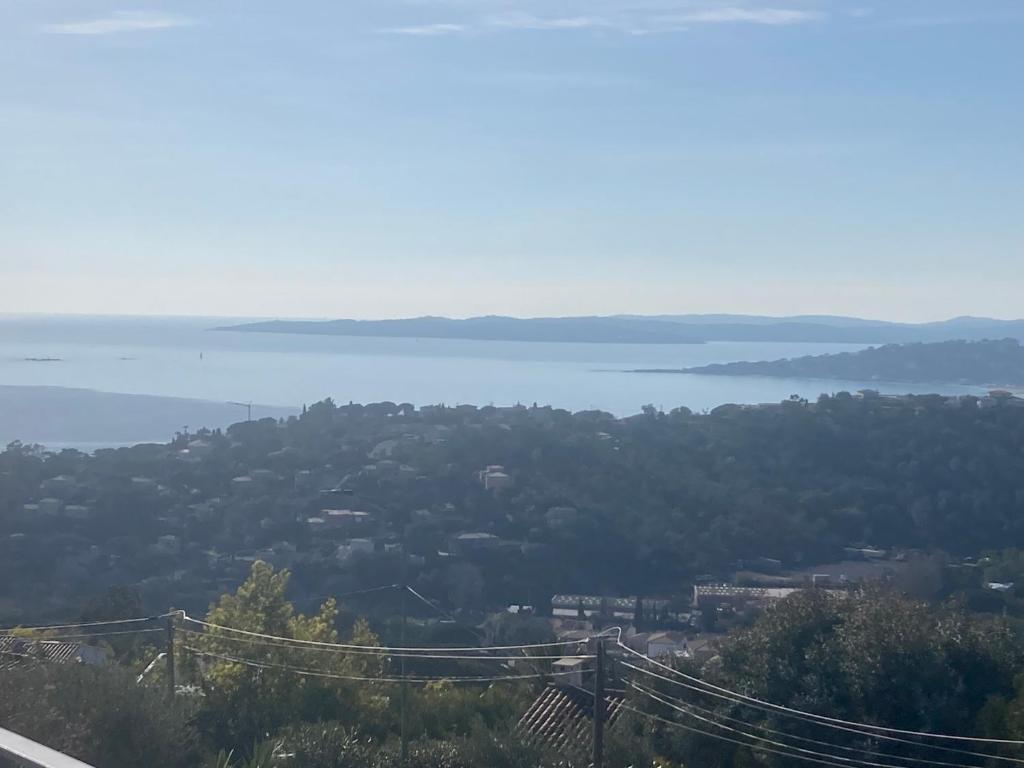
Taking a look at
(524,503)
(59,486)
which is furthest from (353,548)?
(59,486)

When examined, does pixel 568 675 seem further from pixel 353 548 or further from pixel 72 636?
pixel 353 548

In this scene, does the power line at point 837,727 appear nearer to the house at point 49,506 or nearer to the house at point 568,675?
the house at point 568,675

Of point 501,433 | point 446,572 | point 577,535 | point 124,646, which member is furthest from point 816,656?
point 501,433

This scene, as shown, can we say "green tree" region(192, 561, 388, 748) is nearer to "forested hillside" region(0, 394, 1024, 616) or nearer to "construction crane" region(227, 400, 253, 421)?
"forested hillside" region(0, 394, 1024, 616)

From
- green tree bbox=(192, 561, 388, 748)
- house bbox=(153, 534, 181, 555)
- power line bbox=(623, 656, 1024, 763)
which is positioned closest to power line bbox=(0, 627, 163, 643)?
green tree bbox=(192, 561, 388, 748)

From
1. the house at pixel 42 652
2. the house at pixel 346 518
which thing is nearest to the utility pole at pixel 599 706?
the house at pixel 42 652

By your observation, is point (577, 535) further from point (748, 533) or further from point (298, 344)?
point (298, 344)
